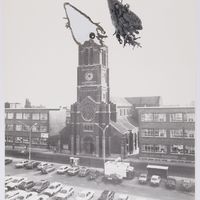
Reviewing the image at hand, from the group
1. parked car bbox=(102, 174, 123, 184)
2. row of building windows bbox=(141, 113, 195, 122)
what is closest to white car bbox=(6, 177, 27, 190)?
parked car bbox=(102, 174, 123, 184)

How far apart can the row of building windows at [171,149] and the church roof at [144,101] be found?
371 millimetres

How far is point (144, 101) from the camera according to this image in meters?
2.92

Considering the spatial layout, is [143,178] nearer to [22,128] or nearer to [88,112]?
[88,112]

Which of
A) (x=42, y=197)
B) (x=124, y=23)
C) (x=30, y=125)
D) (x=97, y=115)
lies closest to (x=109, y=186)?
(x=97, y=115)

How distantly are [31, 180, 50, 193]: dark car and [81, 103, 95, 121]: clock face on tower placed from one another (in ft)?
2.70

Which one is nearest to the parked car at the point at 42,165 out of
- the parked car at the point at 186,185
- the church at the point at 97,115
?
the church at the point at 97,115

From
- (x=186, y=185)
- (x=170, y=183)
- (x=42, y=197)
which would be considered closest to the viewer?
(x=186, y=185)

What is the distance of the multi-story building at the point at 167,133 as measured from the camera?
261 centimetres

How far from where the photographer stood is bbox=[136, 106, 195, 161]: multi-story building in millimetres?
2611

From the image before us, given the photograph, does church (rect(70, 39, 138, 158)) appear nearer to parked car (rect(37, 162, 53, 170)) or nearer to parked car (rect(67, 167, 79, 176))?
parked car (rect(67, 167, 79, 176))

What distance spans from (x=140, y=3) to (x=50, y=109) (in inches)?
56.3

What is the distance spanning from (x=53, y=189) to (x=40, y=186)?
174 mm

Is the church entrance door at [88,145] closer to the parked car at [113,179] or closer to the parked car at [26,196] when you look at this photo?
the parked car at [113,179]

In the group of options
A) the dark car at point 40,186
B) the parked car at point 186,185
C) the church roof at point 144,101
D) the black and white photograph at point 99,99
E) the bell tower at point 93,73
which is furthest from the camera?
the dark car at point 40,186
